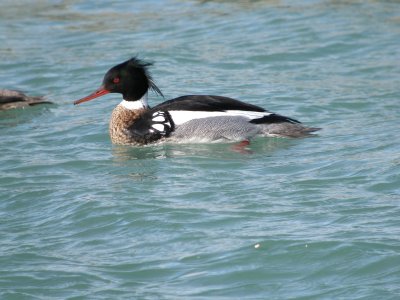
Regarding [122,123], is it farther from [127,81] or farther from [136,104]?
[127,81]

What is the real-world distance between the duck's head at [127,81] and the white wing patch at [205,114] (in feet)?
2.60

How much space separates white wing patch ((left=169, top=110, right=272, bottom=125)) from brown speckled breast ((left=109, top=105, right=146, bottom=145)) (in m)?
0.63

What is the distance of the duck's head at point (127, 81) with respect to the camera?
12.6m

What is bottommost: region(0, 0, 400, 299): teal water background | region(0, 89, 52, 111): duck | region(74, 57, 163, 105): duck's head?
region(0, 0, 400, 299): teal water background

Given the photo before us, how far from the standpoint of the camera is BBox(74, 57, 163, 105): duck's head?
12.6 meters

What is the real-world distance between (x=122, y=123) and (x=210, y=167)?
1.81 meters

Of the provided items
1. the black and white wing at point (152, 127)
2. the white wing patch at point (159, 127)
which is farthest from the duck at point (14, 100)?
the white wing patch at point (159, 127)

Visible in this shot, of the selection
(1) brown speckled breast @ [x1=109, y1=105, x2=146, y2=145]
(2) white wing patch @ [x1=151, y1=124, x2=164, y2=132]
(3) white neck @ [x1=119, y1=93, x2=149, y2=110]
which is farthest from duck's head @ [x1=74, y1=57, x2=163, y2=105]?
(2) white wing patch @ [x1=151, y1=124, x2=164, y2=132]

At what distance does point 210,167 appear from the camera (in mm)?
11102

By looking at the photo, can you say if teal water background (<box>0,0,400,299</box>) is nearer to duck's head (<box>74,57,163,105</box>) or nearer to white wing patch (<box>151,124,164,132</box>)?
white wing patch (<box>151,124,164,132</box>)

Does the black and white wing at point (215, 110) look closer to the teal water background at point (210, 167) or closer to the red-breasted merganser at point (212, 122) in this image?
the red-breasted merganser at point (212, 122)

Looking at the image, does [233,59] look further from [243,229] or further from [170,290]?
[170,290]

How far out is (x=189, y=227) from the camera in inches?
363

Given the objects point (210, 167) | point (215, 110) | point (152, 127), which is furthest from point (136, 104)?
point (210, 167)
